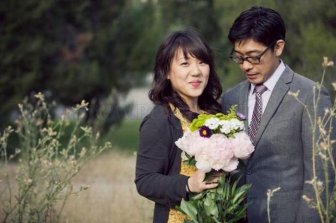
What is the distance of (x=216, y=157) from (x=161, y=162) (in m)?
0.38

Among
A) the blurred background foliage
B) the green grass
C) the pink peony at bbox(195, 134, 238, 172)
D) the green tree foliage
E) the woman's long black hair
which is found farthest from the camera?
the green grass

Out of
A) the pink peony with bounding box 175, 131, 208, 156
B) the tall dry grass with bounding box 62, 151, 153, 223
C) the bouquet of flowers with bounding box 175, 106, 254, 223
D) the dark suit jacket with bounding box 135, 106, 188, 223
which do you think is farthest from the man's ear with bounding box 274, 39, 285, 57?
the tall dry grass with bounding box 62, 151, 153, 223

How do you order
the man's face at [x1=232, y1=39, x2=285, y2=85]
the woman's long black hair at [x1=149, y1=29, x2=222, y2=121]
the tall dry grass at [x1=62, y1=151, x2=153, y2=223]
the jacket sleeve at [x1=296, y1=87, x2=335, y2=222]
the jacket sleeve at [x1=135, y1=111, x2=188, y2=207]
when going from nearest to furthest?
the jacket sleeve at [x1=135, y1=111, x2=188, y2=207] < the jacket sleeve at [x1=296, y1=87, x2=335, y2=222] < the woman's long black hair at [x1=149, y1=29, x2=222, y2=121] < the man's face at [x1=232, y1=39, x2=285, y2=85] < the tall dry grass at [x1=62, y1=151, x2=153, y2=223]

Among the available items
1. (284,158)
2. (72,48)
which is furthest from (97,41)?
(284,158)

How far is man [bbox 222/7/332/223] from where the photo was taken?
12.5 ft

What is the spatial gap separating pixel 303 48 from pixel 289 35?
23.3 inches

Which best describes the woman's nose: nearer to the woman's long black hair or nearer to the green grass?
the woman's long black hair

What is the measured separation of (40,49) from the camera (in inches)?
537

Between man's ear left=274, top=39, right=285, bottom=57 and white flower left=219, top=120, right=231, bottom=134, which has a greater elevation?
man's ear left=274, top=39, right=285, bottom=57

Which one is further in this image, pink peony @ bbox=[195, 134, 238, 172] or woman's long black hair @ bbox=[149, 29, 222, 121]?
woman's long black hair @ bbox=[149, 29, 222, 121]

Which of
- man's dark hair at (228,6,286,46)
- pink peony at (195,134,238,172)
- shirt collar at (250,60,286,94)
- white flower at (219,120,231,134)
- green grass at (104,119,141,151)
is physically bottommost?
pink peony at (195,134,238,172)

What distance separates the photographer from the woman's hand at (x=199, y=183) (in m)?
3.47

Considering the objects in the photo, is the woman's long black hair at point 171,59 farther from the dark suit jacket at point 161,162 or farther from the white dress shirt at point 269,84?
the white dress shirt at point 269,84

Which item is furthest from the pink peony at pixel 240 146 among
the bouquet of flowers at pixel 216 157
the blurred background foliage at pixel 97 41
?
the blurred background foliage at pixel 97 41
